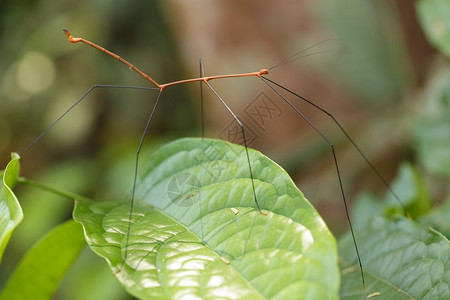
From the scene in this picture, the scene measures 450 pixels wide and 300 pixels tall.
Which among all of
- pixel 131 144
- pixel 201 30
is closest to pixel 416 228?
pixel 201 30

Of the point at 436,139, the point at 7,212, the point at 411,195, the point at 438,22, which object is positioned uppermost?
the point at 438,22

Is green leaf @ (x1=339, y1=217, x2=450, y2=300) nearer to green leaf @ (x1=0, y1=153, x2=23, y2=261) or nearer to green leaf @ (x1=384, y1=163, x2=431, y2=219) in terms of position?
green leaf @ (x1=384, y1=163, x2=431, y2=219)

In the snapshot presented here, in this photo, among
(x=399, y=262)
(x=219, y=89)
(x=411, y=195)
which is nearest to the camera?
(x=399, y=262)

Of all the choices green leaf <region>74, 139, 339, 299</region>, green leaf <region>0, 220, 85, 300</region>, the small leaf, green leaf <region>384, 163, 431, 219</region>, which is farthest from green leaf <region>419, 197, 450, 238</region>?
green leaf <region>0, 220, 85, 300</region>

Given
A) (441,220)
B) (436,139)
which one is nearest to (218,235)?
(441,220)

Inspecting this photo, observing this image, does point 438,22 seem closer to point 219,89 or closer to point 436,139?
point 436,139
